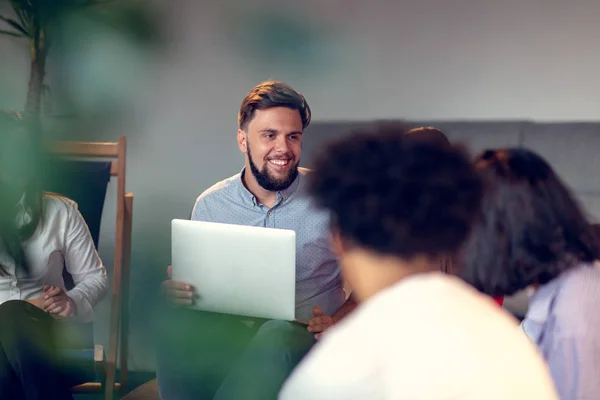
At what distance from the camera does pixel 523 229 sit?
129cm

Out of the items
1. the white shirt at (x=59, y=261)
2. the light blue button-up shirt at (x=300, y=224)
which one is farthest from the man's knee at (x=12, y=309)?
the light blue button-up shirt at (x=300, y=224)

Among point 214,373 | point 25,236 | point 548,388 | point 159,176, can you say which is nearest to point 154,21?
point 159,176

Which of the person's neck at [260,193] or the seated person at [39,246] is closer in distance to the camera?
the seated person at [39,246]

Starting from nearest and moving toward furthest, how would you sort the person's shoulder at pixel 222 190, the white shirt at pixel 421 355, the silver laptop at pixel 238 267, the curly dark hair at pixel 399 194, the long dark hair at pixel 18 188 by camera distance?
the white shirt at pixel 421 355 < the curly dark hair at pixel 399 194 < the silver laptop at pixel 238 267 < the long dark hair at pixel 18 188 < the person's shoulder at pixel 222 190

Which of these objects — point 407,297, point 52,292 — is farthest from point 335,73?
point 407,297

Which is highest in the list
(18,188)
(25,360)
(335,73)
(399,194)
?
(335,73)

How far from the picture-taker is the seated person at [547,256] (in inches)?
50.3

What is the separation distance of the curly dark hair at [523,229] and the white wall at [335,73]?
4.60 ft

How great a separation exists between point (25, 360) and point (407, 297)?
1.20m

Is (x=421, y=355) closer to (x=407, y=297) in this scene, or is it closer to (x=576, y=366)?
(x=407, y=297)

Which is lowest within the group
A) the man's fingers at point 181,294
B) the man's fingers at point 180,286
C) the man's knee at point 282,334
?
the man's knee at point 282,334

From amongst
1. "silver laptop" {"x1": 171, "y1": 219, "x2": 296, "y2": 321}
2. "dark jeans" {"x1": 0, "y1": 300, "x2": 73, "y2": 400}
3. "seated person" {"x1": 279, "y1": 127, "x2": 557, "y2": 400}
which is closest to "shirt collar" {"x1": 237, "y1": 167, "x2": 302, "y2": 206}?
"silver laptop" {"x1": 171, "y1": 219, "x2": 296, "y2": 321}

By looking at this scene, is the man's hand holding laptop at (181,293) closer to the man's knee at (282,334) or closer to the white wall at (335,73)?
the man's knee at (282,334)

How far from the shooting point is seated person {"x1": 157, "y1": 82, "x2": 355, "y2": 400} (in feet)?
5.76
